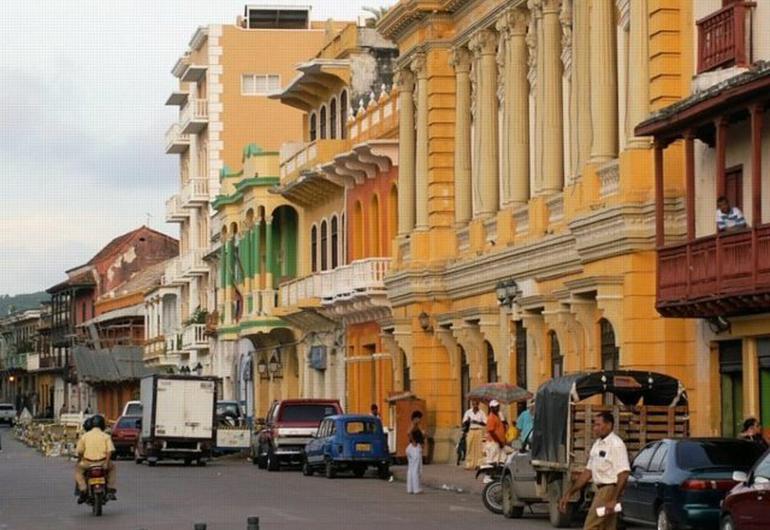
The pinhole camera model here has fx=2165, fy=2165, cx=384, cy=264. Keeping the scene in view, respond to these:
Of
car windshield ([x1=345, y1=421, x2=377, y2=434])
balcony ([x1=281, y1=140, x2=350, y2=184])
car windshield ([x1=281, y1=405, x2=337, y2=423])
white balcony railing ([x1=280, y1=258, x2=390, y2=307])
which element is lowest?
car windshield ([x1=345, y1=421, x2=377, y2=434])

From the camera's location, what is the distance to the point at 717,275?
32.6 m

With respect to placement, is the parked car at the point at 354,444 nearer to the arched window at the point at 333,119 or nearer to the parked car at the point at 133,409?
the parked car at the point at 133,409

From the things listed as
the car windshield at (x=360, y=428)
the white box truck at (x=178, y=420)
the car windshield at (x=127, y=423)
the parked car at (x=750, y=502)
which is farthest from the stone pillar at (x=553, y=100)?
the car windshield at (x=127, y=423)

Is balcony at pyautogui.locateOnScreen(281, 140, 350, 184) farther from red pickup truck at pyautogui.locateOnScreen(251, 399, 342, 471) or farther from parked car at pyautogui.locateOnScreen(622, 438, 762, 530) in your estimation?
parked car at pyautogui.locateOnScreen(622, 438, 762, 530)

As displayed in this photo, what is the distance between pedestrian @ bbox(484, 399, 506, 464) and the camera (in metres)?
38.1

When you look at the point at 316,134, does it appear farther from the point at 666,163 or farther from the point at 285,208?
the point at 666,163

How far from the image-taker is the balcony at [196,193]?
9238cm

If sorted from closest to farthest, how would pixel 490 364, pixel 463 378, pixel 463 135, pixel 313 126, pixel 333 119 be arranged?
pixel 490 364
pixel 463 135
pixel 463 378
pixel 333 119
pixel 313 126

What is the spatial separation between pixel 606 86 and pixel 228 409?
31043 millimetres

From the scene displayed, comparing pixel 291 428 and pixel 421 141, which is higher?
pixel 421 141

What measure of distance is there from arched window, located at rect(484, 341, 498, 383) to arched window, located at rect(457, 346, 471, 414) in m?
1.56

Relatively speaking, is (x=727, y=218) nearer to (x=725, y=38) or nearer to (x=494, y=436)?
(x=725, y=38)

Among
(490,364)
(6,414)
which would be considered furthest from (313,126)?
(6,414)

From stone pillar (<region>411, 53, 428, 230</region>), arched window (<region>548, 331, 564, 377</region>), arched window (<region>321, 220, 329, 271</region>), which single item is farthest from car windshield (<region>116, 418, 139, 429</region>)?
arched window (<region>548, 331, 564, 377</region>)
